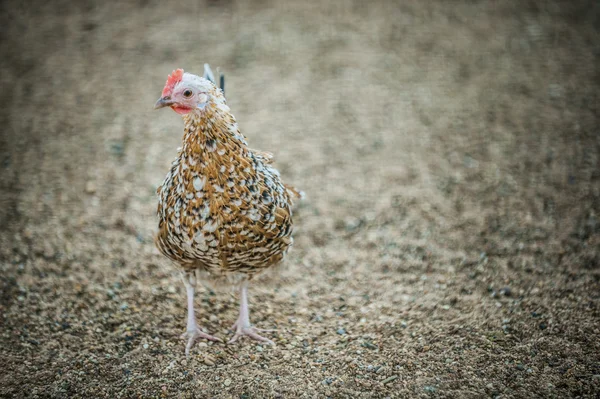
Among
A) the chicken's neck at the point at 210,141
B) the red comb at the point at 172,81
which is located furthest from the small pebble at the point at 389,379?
the red comb at the point at 172,81

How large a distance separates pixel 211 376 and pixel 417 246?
2357 millimetres

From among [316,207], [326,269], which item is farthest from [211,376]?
[316,207]

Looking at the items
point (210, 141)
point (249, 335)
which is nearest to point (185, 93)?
point (210, 141)

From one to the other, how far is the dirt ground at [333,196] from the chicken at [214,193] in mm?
907

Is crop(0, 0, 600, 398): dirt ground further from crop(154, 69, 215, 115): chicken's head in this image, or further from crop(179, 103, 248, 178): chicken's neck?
crop(154, 69, 215, 115): chicken's head

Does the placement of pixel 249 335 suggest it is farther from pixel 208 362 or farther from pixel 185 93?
pixel 185 93

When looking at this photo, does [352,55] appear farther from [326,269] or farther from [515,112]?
[326,269]

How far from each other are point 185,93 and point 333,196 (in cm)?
275

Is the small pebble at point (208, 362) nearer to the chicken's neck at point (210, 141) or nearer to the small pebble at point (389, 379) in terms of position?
the small pebble at point (389, 379)

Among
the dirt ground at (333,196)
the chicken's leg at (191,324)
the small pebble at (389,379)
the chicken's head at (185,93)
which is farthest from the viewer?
the chicken's leg at (191,324)

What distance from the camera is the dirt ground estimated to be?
343 cm

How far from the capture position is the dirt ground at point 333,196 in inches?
135

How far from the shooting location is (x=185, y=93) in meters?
2.92

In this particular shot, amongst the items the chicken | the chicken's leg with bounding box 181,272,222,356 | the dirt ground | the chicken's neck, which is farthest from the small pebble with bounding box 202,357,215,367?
the chicken's neck
